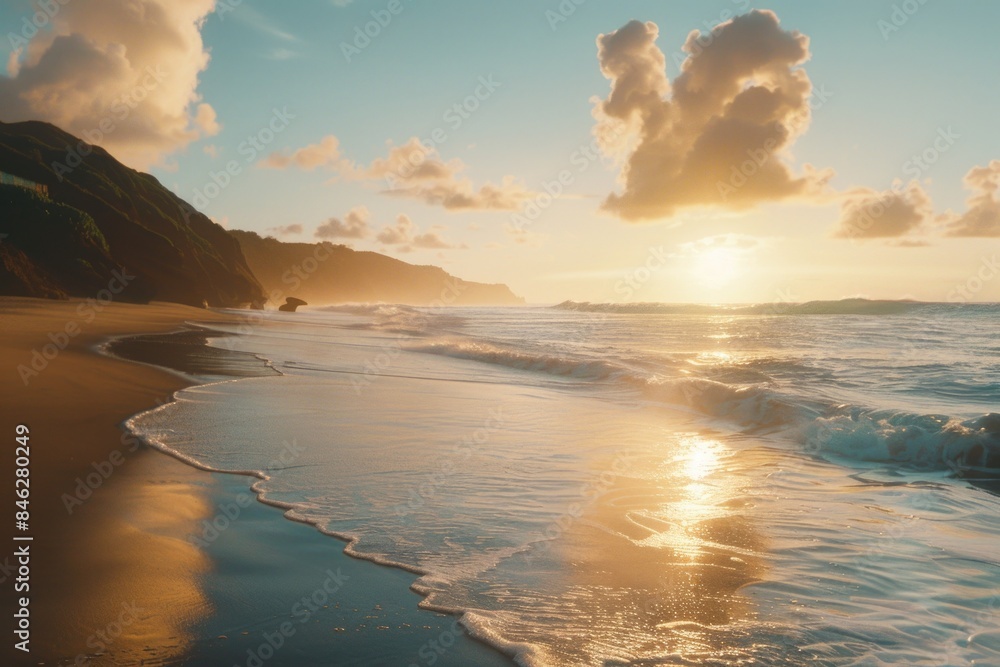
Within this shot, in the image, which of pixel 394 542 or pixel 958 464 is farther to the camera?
pixel 958 464

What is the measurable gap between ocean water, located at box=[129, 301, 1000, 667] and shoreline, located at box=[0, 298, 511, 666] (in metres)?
0.21

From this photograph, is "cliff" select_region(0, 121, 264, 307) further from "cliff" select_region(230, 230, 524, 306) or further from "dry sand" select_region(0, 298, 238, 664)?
"cliff" select_region(230, 230, 524, 306)

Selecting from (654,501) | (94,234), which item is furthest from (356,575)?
(94,234)

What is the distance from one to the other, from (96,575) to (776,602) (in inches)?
156

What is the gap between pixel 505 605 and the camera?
3.67m

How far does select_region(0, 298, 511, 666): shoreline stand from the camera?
292 centimetres

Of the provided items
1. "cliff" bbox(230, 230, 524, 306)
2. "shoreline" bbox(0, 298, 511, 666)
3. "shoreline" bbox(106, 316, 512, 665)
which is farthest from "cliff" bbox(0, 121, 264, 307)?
"cliff" bbox(230, 230, 524, 306)

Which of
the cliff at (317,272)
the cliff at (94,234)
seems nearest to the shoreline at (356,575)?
the cliff at (94,234)

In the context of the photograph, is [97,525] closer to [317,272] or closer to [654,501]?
[654,501]

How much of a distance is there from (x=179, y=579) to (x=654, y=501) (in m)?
4.01

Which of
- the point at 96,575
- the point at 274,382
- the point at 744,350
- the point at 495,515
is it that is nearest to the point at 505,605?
the point at 495,515

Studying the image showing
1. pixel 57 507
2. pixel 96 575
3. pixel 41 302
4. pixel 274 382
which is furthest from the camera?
pixel 41 302

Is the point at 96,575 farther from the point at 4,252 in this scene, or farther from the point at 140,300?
the point at 140,300

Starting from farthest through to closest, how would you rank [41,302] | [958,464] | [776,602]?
1. [41,302]
2. [958,464]
3. [776,602]
